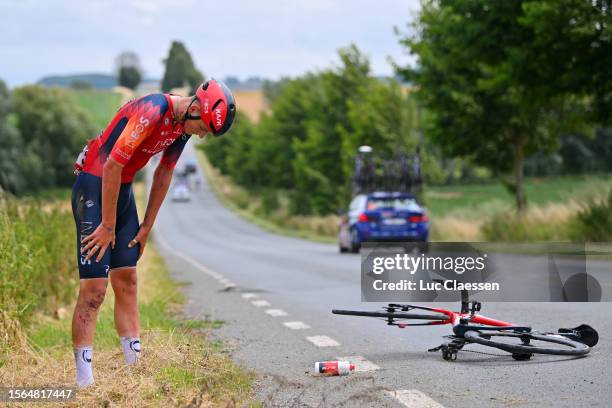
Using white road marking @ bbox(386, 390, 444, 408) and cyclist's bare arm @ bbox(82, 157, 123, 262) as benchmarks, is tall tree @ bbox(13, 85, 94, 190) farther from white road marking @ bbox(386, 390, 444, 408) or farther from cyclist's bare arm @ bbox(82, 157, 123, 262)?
white road marking @ bbox(386, 390, 444, 408)

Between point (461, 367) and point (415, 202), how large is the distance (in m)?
19.8

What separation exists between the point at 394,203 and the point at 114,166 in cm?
2051

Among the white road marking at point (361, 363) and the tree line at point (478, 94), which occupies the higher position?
the tree line at point (478, 94)

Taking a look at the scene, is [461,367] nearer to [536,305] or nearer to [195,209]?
[536,305]

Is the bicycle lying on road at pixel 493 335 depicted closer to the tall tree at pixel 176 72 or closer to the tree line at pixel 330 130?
the tall tree at pixel 176 72

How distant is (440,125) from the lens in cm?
2962

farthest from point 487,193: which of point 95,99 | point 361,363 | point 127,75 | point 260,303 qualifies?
point 95,99

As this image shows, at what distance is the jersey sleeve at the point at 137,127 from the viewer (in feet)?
20.1

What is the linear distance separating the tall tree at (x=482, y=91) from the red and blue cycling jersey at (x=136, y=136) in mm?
16620

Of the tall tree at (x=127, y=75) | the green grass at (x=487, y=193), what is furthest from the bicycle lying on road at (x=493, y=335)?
the tall tree at (x=127, y=75)

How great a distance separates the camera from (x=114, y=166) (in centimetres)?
618

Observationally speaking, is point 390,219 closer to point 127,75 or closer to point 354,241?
point 354,241

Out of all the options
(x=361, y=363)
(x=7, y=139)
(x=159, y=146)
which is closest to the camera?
(x=159, y=146)

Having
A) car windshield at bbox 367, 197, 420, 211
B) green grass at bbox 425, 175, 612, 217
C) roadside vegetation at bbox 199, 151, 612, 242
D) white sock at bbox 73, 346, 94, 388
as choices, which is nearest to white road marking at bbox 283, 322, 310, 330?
white sock at bbox 73, 346, 94, 388
